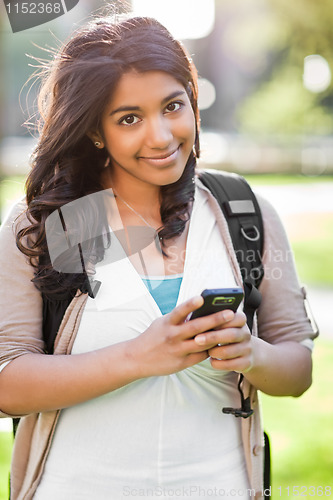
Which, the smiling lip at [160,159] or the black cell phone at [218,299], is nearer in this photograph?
the black cell phone at [218,299]

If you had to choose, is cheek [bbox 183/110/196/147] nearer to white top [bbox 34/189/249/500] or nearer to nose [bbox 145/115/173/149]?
nose [bbox 145/115/173/149]

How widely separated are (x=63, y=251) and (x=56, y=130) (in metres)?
0.45

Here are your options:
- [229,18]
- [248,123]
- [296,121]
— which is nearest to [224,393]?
[296,121]

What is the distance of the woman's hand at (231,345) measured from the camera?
1.79m

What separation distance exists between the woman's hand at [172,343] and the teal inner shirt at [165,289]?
228 mm

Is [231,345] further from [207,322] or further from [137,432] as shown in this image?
[137,432]

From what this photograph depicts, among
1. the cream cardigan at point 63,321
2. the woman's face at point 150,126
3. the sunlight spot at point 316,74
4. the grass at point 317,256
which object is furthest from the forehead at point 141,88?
the sunlight spot at point 316,74

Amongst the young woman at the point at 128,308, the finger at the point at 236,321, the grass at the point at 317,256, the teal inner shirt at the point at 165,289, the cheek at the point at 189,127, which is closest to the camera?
the finger at the point at 236,321

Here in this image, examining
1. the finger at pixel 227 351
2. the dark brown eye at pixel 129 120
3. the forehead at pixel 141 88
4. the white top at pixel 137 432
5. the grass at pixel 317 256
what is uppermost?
the forehead at pixel 141 88

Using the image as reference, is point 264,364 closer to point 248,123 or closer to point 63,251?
point 63,251

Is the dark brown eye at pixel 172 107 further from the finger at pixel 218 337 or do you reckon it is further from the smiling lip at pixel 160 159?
the finger at pixel 218 337

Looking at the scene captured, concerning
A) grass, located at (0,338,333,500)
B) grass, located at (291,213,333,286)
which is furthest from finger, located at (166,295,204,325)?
grass, located at (291,213,333,286)

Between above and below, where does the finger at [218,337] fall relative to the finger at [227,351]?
above

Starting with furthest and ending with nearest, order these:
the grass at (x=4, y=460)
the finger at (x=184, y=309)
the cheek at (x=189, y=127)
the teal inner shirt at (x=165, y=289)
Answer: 1. the grass at (x=4, y=460)
2. the cheek at (x=189, y=127)
3. the teal inner shirt at (x=165, y=289)
4. the finger at (x=184, y=309)
